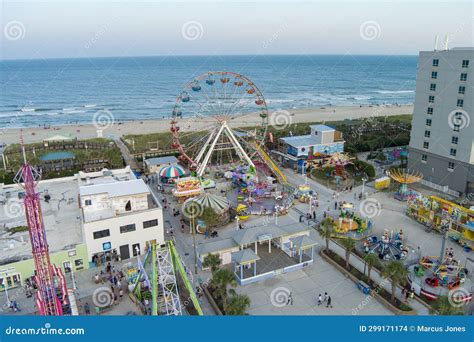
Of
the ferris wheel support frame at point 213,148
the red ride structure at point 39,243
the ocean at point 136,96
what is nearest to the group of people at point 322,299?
the red ride structure at point 39,243

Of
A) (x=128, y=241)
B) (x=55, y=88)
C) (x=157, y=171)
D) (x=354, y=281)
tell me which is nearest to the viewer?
(x=354, y=281)

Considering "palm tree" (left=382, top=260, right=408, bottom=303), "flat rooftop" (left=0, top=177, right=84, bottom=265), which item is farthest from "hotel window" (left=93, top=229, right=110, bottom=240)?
"palm tree" (left=382, top=260, right=408, bottom=303)

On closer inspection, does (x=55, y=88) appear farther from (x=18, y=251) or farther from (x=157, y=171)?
(x=18, y=251)

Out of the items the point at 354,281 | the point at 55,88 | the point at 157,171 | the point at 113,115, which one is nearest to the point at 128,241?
the point at 354,281

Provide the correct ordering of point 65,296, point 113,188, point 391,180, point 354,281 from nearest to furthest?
point 65,296 → point 354,281 → point 113,188 → point 391,180

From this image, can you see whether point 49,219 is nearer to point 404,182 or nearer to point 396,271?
point 396,271

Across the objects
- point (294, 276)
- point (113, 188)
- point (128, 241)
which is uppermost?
point (113, 188)
